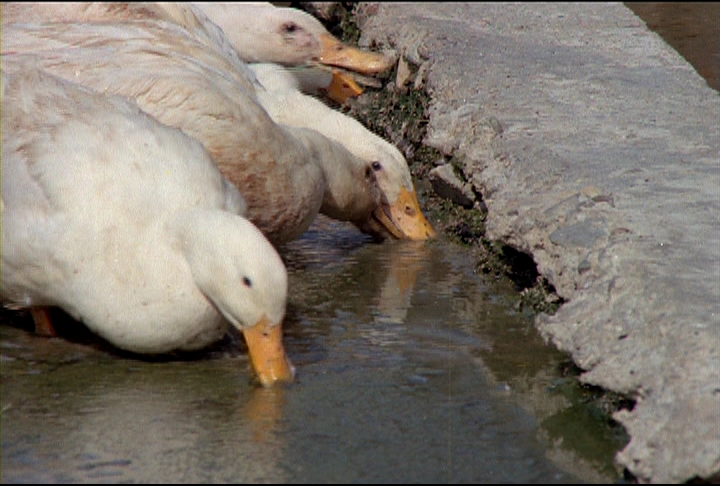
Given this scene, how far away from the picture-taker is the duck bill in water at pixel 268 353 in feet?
15.2

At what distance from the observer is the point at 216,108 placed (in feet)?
19.5

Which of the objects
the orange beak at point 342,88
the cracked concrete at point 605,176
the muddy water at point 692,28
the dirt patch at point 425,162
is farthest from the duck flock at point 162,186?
the muddy water at point 692,28

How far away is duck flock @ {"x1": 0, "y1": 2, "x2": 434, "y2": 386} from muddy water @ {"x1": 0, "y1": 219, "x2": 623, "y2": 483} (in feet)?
0.61

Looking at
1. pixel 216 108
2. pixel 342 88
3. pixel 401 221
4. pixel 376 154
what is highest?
pixel 216 108

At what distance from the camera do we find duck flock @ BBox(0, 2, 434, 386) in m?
4.70

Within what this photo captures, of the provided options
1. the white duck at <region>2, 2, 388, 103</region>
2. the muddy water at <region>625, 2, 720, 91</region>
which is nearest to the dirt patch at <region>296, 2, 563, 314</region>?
the white duck at <region>2, 2, 388, 103</region>

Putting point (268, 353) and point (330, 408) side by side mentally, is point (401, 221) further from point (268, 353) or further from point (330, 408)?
point (330, 408)

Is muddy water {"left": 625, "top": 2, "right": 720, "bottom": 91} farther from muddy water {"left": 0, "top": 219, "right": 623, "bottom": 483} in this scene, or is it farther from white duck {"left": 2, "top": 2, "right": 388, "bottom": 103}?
muddy water {"left": 0, "top": 219, "right": 623, "bottom": 483}

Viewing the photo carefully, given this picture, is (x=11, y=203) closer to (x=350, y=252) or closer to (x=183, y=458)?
(x=183, y=458)

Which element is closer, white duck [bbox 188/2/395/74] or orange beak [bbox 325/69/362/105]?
white duck [bbox 188/2/395/74]

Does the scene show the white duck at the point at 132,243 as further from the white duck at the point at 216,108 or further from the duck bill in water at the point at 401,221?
the duck bill in water at the point at 401,221

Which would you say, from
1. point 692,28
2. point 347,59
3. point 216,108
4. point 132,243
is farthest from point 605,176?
point 692,28

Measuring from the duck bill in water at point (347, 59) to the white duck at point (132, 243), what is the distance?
3374 millimetres

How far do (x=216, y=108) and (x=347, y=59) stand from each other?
Result: 261 cm
